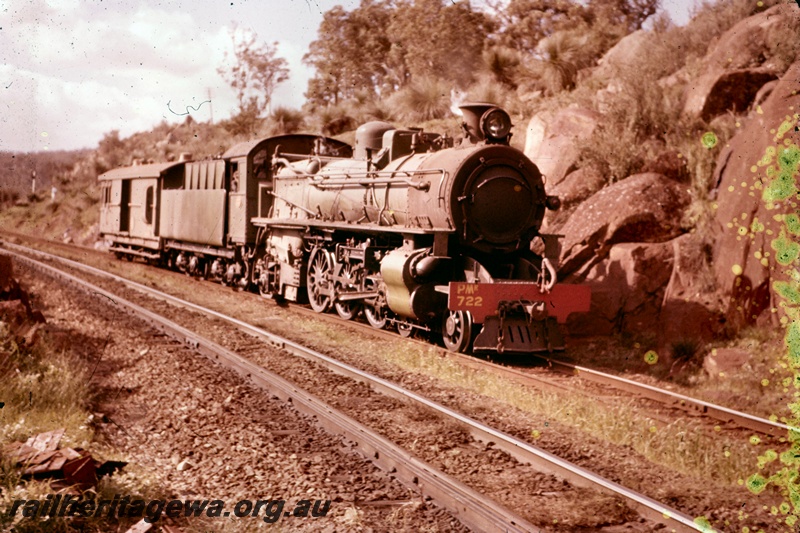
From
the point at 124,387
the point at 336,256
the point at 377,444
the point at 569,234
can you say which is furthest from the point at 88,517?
the point at 569,234

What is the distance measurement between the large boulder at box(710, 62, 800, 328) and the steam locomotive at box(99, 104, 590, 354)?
2.33 meters

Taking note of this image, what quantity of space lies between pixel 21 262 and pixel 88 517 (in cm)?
1793

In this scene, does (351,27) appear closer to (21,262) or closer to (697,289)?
(21,262)

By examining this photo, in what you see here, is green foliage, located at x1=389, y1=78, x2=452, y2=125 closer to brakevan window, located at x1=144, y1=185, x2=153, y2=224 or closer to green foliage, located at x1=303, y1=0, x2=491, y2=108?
green foliage, located at x1=303, y1=0, x2=491, y2=108

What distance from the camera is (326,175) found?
44.3 ft

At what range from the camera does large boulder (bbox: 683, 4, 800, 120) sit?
1352cm

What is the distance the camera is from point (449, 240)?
10523mm

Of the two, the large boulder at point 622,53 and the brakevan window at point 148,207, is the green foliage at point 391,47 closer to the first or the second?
the large boulder at point 622,53

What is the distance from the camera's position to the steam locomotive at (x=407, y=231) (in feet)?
32.9

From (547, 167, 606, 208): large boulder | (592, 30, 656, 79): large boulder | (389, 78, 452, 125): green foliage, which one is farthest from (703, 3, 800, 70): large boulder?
(389, 78, 452, 125): green foliage

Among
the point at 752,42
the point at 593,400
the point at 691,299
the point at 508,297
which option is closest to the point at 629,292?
the point at 691,299

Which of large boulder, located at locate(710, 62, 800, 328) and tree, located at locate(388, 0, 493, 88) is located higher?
tree, located at locate(388, 0, 493, 88)

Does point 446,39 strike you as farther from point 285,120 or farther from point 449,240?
point 449,240

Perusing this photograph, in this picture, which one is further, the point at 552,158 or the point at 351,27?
the point at 351,27
